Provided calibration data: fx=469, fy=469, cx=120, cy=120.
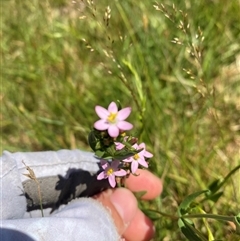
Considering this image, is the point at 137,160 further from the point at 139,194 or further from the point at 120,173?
the point at 139,194

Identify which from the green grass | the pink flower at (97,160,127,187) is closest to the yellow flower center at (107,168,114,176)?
the pink flower at (97,160,127,187)

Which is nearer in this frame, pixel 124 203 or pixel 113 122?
pixel 113 122

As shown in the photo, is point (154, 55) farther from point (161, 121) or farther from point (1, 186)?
point (1, 186)

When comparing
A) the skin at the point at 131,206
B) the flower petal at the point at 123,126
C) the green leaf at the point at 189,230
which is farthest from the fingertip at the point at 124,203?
the flower petal at the point at 123,126

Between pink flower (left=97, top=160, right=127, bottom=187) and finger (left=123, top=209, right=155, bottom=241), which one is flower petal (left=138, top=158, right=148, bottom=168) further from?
finger (left=123, top=209, right=155, bottom=241)

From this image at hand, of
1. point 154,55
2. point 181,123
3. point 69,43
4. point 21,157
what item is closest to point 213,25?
point 154,55

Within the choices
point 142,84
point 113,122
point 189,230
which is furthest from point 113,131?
point 142,84
